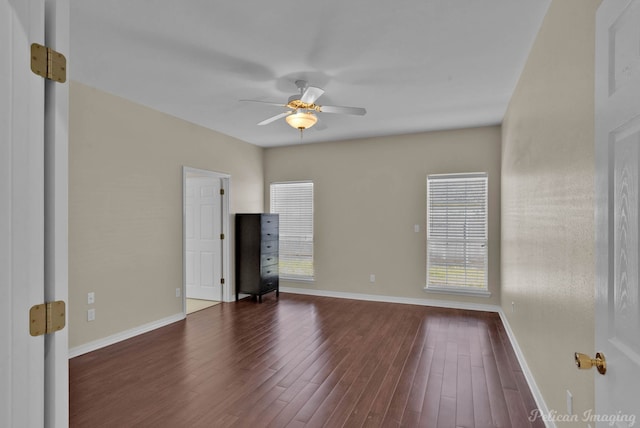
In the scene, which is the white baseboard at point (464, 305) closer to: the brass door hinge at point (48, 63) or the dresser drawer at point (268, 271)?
the dresser drawer at point (268, 271)

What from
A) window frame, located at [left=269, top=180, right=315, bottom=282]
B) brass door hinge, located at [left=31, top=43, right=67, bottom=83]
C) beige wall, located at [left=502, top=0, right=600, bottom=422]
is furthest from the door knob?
window frame, located at [left=269, top=180, right=315, bottom=282]

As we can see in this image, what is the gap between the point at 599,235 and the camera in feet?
3.18

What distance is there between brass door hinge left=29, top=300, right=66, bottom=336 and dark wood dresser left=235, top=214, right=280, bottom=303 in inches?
171

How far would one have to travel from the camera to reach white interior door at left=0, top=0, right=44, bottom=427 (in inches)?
36.1

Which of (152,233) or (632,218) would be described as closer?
(632,218)

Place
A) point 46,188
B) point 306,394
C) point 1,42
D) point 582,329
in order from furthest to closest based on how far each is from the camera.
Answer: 1. point 306,394
2. point 582,329
3. point 46,188
4. point 1,42

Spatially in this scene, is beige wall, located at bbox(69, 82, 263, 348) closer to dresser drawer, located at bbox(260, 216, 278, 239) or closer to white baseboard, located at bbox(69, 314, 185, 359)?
white baseboard, located at bbox(69, 314, 185, 359)

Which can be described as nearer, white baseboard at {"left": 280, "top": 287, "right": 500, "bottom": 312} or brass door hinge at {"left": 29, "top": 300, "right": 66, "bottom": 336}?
brass door hinge at {"left": 29, "top": 300, "right": 66, "bottom": 336}

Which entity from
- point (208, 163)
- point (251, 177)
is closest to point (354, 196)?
point (251, 177)

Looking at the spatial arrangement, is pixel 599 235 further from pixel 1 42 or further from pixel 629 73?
pixel 1 42

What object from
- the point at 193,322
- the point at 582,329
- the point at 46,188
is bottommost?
the point at 193,322

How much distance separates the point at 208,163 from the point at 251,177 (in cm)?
110

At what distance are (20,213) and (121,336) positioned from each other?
3377mm

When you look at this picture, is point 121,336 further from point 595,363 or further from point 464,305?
point 464,305
